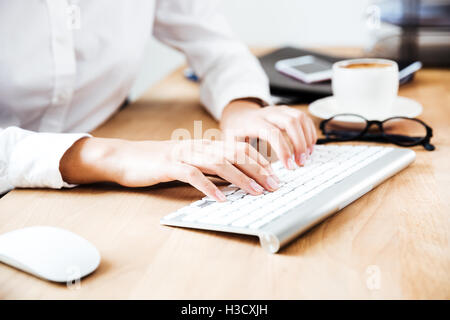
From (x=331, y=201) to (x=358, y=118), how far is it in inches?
14.3

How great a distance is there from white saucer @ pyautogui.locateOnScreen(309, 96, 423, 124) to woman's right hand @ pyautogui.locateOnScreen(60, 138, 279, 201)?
0.99ft

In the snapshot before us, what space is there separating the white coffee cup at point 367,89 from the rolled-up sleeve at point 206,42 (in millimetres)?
199

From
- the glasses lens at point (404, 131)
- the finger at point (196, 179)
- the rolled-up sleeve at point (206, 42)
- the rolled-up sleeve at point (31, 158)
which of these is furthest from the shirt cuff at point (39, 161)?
the glasses lens at point (404, 131)

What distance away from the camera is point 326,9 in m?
2.01

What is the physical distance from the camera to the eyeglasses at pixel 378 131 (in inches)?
31.0

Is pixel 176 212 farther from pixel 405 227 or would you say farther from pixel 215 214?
pixel 405 227

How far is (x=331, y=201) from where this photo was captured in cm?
54

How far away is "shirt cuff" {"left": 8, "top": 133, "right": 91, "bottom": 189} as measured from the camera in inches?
26.0

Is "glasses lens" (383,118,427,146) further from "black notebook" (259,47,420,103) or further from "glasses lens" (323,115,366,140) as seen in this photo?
"black notebook" (259,47,420,103)

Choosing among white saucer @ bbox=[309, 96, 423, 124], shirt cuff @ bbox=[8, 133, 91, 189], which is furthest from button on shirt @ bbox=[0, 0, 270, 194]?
white saucer @ bbox=[309, 96, 423, 124]

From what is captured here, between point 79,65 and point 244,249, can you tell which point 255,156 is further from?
point 79,65

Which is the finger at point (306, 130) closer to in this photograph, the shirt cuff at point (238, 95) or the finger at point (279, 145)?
the finger at point (279, 145)

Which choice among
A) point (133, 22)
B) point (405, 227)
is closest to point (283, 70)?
point (133, 22)

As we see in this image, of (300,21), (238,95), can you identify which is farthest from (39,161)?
(300,21)
